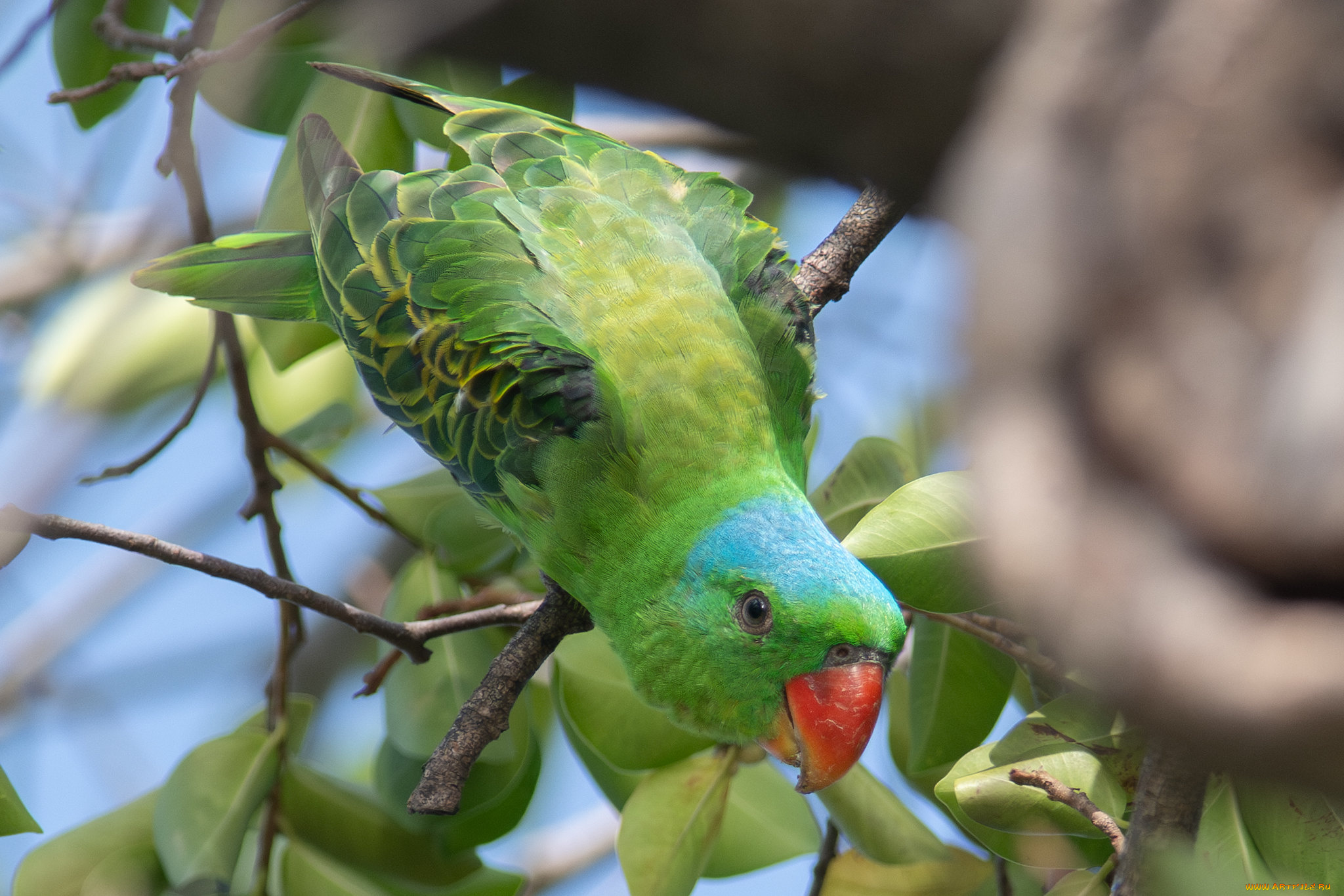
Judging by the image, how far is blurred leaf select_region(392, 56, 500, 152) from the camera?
79.4 inches

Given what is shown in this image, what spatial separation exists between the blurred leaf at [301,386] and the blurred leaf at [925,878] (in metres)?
1.54

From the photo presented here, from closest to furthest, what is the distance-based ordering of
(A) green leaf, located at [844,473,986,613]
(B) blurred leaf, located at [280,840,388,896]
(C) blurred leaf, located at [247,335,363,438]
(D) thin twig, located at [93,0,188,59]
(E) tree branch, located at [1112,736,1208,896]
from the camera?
1. (E) tree branch, located at [1112,736,1208,896]
2. (A) green leaf, located at [844,473,986,613]
3. (B) blurred leaf, located at [280,840,388,896]
4. (D) thin twig, located at [93,0,188,59]
5. (C) blurred leaf, located at [247,335,363,438]

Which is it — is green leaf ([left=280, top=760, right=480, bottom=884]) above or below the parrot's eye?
below

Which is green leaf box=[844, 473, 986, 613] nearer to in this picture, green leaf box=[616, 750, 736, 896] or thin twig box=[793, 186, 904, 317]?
green leaf box=[616, 750, 736, 896]

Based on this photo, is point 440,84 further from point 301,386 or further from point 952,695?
point 952,695

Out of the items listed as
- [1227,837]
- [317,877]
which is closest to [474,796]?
[317,877]

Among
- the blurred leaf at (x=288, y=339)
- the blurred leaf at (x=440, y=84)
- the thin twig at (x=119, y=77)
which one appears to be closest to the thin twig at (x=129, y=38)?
the thin twig at (x=119, y=77)

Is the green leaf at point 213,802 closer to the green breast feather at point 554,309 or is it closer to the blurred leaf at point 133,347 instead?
the green breast feather at point 554,309

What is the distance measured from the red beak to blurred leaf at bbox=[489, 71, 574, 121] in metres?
1.27

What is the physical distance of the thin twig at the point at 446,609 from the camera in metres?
1.87

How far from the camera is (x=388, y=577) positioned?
296 centimetres

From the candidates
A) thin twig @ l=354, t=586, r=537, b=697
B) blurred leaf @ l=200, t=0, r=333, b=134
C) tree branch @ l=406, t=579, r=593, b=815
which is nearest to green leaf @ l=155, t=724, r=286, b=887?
thin twig @ l=354, t=586, r=537, b=697

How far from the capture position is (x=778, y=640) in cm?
159

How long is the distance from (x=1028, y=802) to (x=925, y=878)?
0.43 meters
